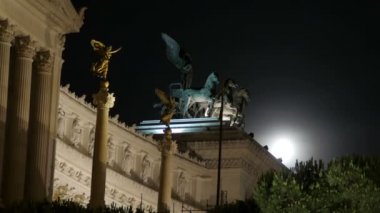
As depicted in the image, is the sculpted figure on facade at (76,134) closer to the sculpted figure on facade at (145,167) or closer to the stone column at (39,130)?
the sculpted figure on facade at (145,167)

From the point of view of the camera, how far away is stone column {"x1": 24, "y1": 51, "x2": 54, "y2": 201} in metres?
39.2

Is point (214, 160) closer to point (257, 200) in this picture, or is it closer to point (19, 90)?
point (257, 200)

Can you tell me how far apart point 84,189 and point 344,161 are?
52.9 feet

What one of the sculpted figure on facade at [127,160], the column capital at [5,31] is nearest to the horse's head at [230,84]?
the sculpted figure on facade at [127,160]

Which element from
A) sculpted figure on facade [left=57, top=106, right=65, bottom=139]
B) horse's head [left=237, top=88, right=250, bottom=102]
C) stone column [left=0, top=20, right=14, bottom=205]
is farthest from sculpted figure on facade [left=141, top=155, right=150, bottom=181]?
stone column [left=0, top=20, right=14, bottom=205]

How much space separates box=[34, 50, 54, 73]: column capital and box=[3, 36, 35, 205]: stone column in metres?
1.14

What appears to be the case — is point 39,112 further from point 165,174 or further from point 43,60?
point 165,174

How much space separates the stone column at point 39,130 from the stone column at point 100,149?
1889mm

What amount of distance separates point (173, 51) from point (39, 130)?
39.9 m

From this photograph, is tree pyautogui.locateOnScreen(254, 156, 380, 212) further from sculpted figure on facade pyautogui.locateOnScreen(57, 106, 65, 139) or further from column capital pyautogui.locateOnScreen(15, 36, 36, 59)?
sculpted figure on facade pyautogui.locateOnScreen(57, 106, 65, 139)

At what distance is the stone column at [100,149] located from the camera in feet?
128

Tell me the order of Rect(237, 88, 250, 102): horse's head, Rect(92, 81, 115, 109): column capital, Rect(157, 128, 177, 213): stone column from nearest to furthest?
Rect(92, 81, 115, 109): column capital, Rect(157, 128, 177, 213): stone column, Rect(237, 88, 250, 102): horse's head

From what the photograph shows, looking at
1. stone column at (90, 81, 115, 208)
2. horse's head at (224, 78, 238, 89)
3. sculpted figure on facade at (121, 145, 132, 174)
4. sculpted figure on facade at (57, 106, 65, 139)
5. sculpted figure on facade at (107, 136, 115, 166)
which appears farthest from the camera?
horse's head at (224, 78, 238, 89)

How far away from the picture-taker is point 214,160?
74.6 meters
